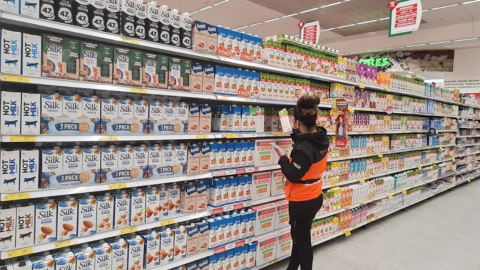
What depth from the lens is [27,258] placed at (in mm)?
2020

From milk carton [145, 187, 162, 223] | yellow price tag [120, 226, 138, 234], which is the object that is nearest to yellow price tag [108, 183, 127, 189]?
milk carton [145, 187, 162, 223]

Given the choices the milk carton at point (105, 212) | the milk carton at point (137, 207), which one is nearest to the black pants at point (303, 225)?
the milk carton at point (137, 207)

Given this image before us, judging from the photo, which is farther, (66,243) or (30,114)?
(66,243)

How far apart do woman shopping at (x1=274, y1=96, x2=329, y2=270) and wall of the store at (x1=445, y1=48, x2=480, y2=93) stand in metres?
12.9

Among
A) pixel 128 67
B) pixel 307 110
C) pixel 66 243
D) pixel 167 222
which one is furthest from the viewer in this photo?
pixel 307 110

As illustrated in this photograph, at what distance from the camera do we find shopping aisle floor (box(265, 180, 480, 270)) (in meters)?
3.79

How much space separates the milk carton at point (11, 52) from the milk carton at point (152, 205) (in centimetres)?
120

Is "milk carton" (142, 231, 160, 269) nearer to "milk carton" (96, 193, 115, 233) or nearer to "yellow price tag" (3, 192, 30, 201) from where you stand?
"milk carton" (96, 193, 115, 233)

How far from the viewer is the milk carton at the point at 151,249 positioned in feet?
8.04

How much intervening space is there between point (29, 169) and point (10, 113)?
35 centimetres

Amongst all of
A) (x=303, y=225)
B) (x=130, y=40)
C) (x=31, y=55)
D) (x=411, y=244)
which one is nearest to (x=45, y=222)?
(x=31, y=55)

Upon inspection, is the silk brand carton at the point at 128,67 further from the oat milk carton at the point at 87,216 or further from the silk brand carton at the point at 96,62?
the oat milk carton at the point at 87,216

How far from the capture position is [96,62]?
Result: 2141 millimetres

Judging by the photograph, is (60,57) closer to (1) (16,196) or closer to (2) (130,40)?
(2) (130,40)
